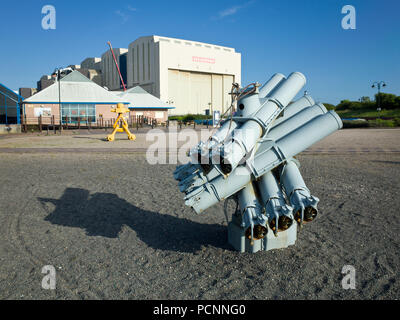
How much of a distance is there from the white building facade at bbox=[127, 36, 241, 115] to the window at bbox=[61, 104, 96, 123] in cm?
3051

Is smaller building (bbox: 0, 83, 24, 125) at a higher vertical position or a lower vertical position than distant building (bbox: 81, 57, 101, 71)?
lower

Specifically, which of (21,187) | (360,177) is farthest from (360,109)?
(21,187)

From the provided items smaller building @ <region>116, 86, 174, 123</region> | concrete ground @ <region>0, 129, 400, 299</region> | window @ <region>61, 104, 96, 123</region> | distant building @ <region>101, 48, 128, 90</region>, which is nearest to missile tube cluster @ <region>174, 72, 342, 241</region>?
concrete ground @ <region>0, 129, 400, 299</region>

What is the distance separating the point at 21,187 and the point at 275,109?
8373mm

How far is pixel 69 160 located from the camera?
585 inches

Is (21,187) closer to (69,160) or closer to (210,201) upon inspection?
(69,160)

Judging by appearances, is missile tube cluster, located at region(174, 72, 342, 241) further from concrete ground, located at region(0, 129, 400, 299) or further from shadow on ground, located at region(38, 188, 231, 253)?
shadow on ground, located at region(38, 188, 231, 253)

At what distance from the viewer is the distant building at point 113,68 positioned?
91363 mm

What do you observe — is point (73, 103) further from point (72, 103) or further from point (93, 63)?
point (93, 63)

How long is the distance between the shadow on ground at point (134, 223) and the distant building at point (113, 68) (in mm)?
86174

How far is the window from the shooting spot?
4312cm

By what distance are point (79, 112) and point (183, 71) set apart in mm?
40321

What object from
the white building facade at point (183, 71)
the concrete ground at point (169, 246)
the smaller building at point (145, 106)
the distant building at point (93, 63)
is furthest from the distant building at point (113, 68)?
the concrete ground at point (169, 246)

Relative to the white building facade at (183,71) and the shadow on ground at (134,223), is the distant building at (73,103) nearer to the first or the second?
the white building facade at (183,71)
